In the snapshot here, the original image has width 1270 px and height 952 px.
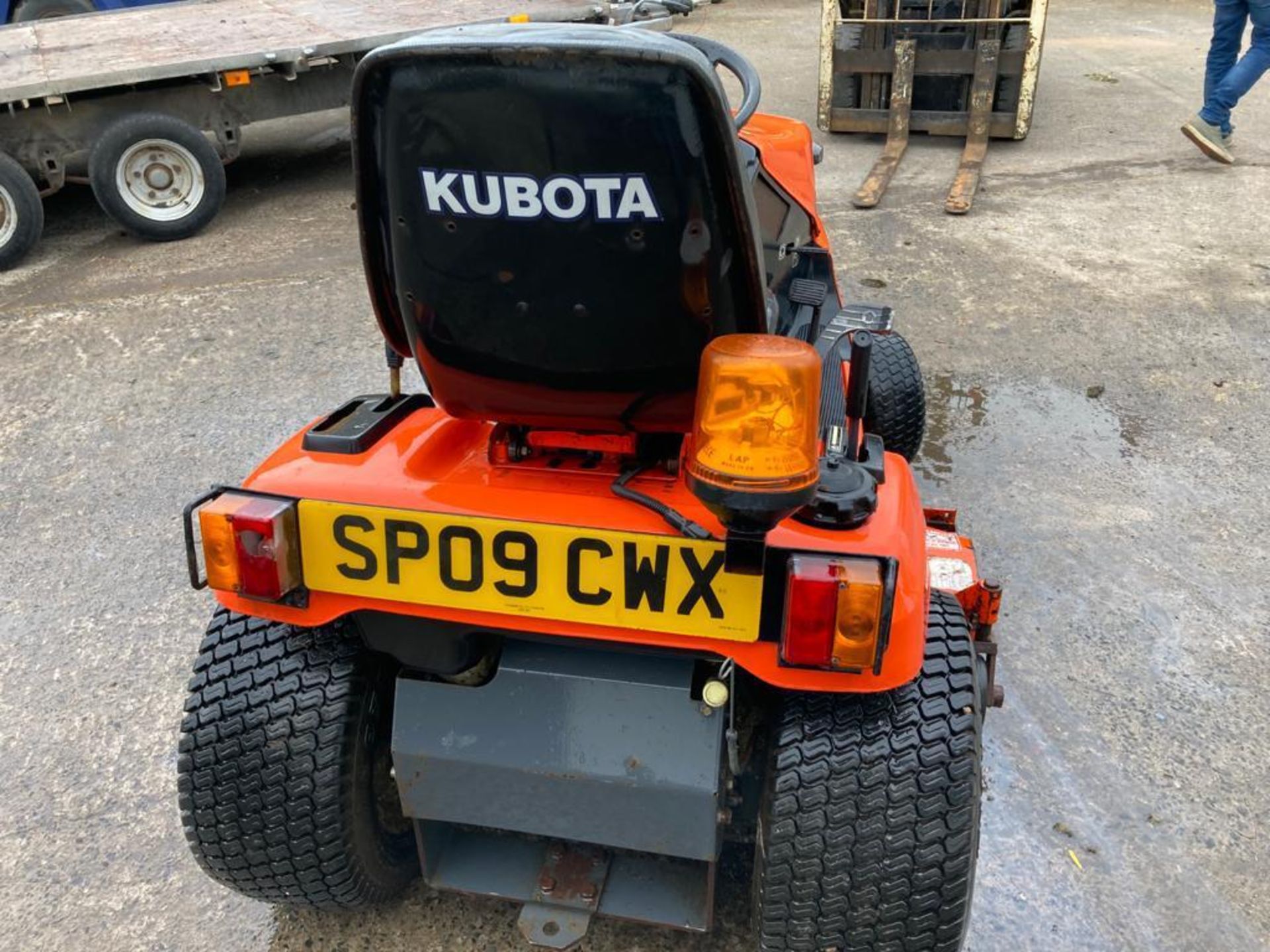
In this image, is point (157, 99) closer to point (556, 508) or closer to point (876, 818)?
point (556, 508)

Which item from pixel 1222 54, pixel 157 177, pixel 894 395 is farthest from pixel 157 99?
pixel 1222 54

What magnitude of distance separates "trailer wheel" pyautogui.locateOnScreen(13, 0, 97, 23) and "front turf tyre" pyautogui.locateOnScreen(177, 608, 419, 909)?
11345 mm

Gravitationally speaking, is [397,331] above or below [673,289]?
below

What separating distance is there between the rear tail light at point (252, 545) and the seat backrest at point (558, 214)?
1.13 ft

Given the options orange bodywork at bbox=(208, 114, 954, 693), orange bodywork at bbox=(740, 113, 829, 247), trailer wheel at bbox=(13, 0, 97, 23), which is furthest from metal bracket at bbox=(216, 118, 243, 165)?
trailer wheel at bbox=(13, 0, 97, 23)

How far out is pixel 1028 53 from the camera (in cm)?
718

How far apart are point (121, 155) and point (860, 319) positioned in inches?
186

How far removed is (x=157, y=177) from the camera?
19.8 feet

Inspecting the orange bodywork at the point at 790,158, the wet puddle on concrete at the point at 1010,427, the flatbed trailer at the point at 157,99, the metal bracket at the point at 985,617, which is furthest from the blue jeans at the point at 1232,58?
the metal bracket at the point at 985,617

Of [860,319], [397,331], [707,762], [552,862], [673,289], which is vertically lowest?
[552,862]

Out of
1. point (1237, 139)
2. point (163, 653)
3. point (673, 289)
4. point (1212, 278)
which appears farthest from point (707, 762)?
point (1237, 139)

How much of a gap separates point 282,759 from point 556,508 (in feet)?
2.24

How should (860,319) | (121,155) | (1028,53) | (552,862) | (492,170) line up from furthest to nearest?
(1028,53) < (121,155) < (860,319) < (552,862) < (492,170)

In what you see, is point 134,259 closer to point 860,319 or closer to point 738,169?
point 860,319
